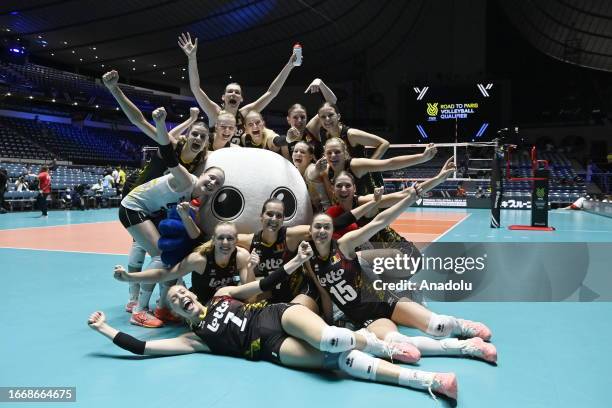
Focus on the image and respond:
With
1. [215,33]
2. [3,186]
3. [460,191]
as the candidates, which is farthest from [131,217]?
[215,33]

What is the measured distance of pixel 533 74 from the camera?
35.5m

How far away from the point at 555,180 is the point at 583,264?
70.3ft

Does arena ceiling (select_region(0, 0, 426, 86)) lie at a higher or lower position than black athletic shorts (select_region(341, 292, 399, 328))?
higher

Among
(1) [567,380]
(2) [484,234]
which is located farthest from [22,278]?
(2) [484,234]

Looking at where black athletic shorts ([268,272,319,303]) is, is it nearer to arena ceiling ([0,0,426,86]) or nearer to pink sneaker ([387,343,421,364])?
pink sneaker ([387,343,421,364])

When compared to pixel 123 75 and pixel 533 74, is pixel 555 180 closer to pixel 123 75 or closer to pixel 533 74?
pixel 533 74

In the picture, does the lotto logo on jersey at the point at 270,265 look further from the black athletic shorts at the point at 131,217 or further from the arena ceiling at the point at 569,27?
the arena ceiling at the point at 569,27

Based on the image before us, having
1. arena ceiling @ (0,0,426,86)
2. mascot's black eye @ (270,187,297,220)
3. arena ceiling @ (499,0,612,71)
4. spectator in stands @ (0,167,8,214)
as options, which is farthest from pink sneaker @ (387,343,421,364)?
Result: arena ceiling @ (499,0,612,71)

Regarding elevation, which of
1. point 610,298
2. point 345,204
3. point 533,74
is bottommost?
point 610,298

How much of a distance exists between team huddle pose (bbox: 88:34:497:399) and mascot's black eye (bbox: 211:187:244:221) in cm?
12

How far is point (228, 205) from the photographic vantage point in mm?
4168

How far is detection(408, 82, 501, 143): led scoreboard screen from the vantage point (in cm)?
2486

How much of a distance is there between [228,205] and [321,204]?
0.90 meters

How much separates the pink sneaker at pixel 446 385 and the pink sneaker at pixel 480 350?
0.75 m
